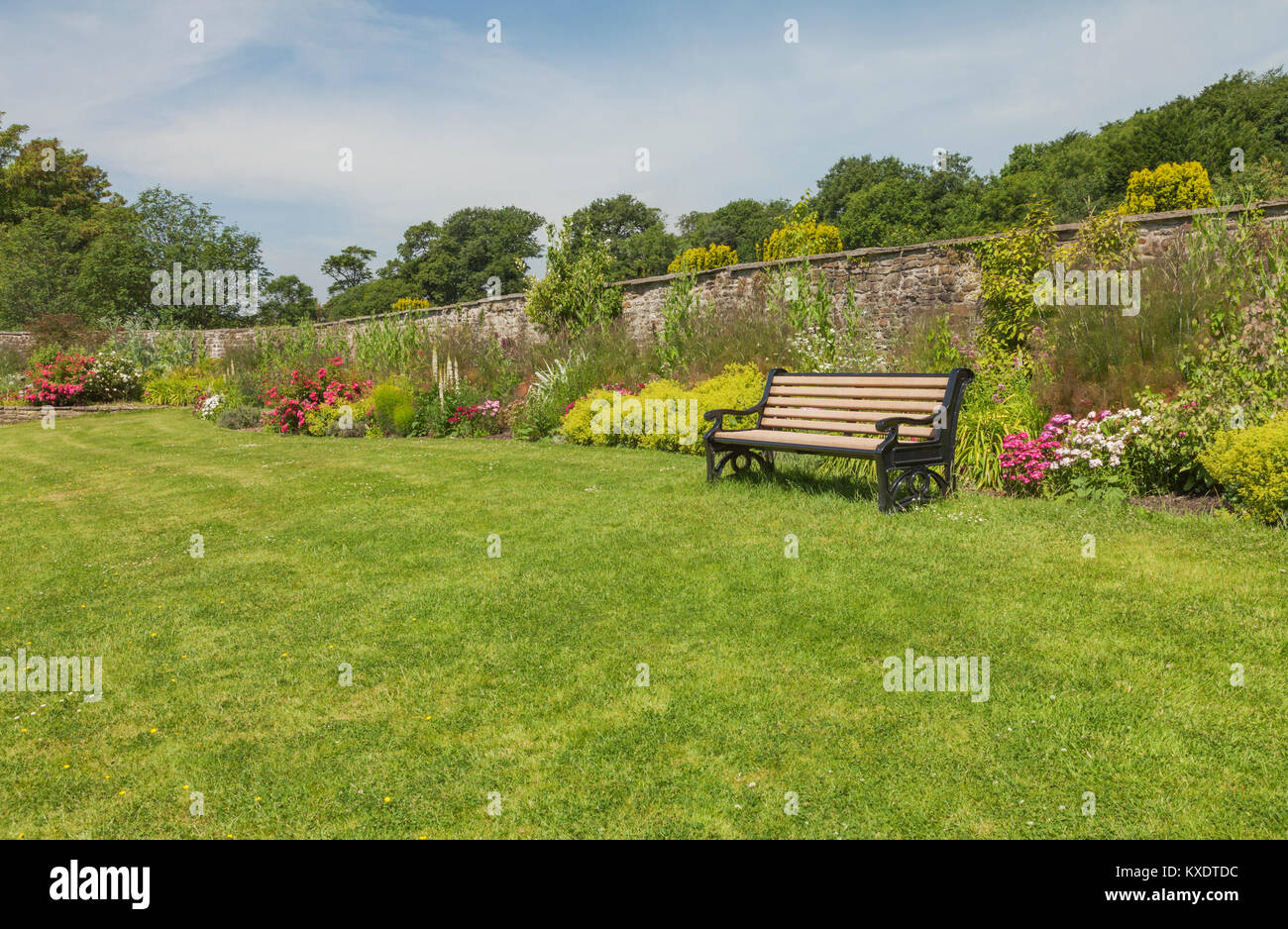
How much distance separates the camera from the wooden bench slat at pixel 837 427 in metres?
6.62

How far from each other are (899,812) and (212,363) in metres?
24.5

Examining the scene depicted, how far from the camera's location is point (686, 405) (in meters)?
9.72

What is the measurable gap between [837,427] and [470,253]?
64.4m

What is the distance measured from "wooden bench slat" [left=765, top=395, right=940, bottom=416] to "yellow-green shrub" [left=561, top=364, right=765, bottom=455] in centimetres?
137

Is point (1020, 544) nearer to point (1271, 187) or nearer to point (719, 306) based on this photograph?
point (719, 306)

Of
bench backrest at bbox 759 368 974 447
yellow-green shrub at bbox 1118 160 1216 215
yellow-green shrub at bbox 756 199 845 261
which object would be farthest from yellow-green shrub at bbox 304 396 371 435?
yellow-green shrub at bbox 1118 160 1216 215

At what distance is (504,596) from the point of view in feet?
14.8

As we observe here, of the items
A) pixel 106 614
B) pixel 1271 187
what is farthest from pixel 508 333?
pixel 1271 187

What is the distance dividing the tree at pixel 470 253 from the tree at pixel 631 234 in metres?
5.82

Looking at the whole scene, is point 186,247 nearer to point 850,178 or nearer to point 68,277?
point 68,277

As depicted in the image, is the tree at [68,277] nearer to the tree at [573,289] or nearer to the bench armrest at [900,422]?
the tree at [573,289]

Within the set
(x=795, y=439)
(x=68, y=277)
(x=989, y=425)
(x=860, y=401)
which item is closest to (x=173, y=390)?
(x=68, y=277)

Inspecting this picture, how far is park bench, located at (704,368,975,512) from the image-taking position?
19.3 ft

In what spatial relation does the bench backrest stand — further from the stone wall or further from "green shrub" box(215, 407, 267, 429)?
"green shrub" box(215, 407, 267, 429)
